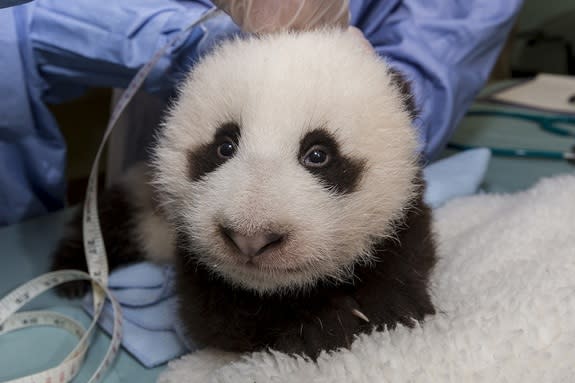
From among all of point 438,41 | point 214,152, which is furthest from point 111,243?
point 438,41

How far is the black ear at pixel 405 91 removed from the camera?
67 centimetres

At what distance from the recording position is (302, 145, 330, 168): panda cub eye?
0.59 meters

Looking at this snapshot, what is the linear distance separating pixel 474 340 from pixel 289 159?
0.27m

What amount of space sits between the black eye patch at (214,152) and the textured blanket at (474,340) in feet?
0.69

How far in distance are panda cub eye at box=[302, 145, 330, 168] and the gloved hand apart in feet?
0.56

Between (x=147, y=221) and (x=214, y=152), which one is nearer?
(x=214, y=152)

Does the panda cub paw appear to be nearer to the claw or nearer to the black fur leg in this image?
the claw

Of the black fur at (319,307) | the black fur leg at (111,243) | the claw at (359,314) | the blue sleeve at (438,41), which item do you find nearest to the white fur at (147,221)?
the black fur leg at (111,243)

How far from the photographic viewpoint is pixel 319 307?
0.66 m

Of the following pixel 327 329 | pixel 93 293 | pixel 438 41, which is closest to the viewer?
pixel 327 329

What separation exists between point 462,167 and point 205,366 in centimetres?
85

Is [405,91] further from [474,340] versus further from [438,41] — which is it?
[438,41]

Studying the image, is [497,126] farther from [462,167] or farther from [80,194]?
[80,194]

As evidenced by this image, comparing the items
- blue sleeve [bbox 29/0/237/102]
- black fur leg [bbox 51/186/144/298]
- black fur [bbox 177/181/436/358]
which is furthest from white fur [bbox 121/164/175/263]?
black fur [bbox 177/181/436/358]
